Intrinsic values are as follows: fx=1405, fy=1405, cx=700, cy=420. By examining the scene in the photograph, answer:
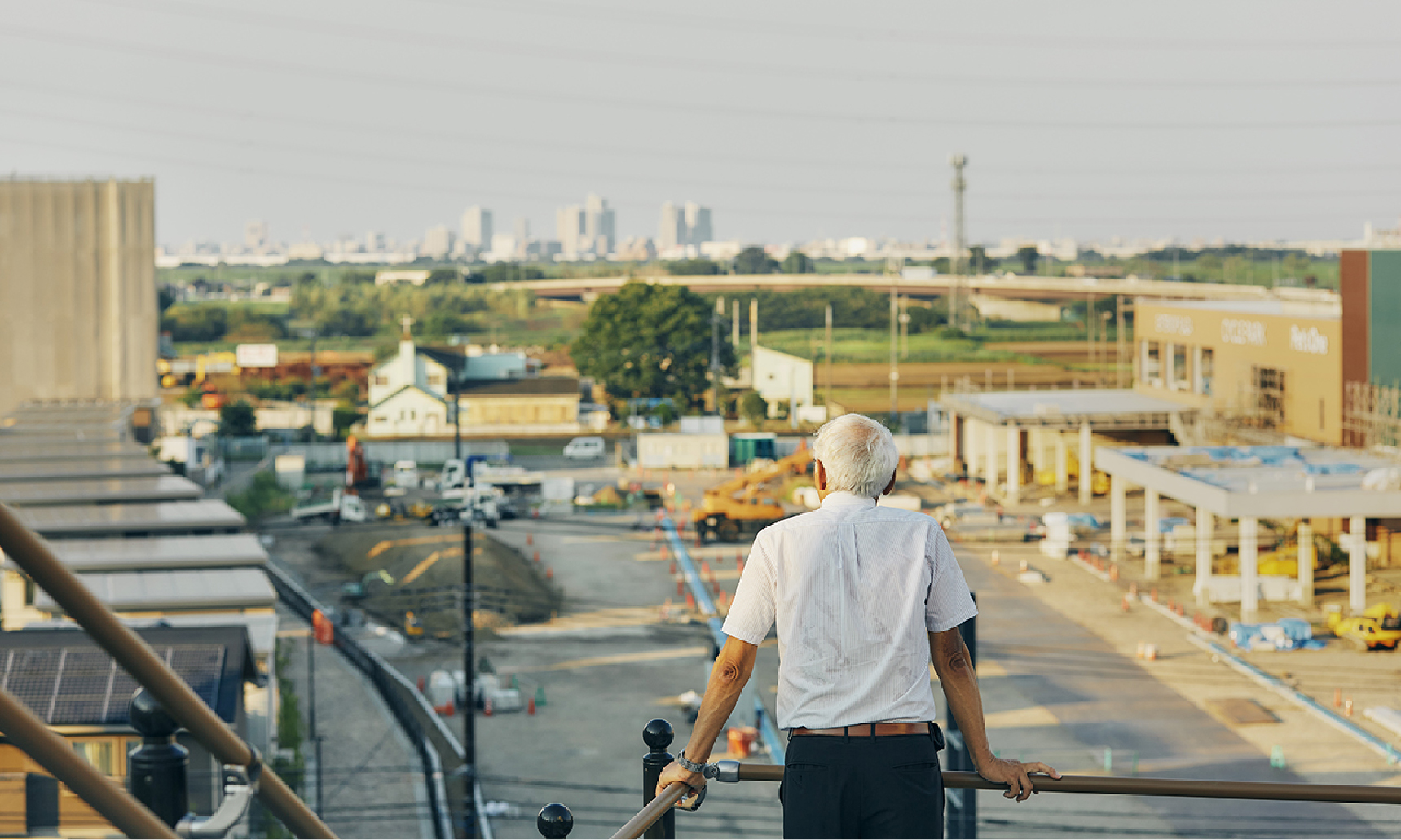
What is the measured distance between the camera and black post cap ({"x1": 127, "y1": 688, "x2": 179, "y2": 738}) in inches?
72.7

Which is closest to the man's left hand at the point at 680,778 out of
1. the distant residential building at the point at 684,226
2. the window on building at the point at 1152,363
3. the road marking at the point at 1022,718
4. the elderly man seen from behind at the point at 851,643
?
the elderly man seen from behind at the point at 851,643

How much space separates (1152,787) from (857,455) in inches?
30.5

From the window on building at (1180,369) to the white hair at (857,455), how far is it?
3393 centimetres

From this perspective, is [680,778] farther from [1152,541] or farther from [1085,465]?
[1085,465]

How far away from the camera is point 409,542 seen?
2791 centimetres

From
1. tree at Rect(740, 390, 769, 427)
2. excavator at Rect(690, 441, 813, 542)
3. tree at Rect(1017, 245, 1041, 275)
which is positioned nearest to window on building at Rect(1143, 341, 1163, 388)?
excavator at Rect(690, 441, 813, 542)

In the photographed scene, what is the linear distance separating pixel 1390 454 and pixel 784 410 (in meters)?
29.5

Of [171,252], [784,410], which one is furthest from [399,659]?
[171,252]

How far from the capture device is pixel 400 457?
43188mm

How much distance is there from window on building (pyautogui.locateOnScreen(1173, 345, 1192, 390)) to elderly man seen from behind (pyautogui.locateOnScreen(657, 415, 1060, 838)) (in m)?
33.9

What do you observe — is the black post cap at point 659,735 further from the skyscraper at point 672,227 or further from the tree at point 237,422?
the skyscraper at point 672,227

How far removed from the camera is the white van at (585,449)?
4234cm

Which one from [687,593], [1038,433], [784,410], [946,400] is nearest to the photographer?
[687,593]

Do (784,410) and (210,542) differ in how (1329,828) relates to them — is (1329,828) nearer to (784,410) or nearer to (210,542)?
(210,542)
